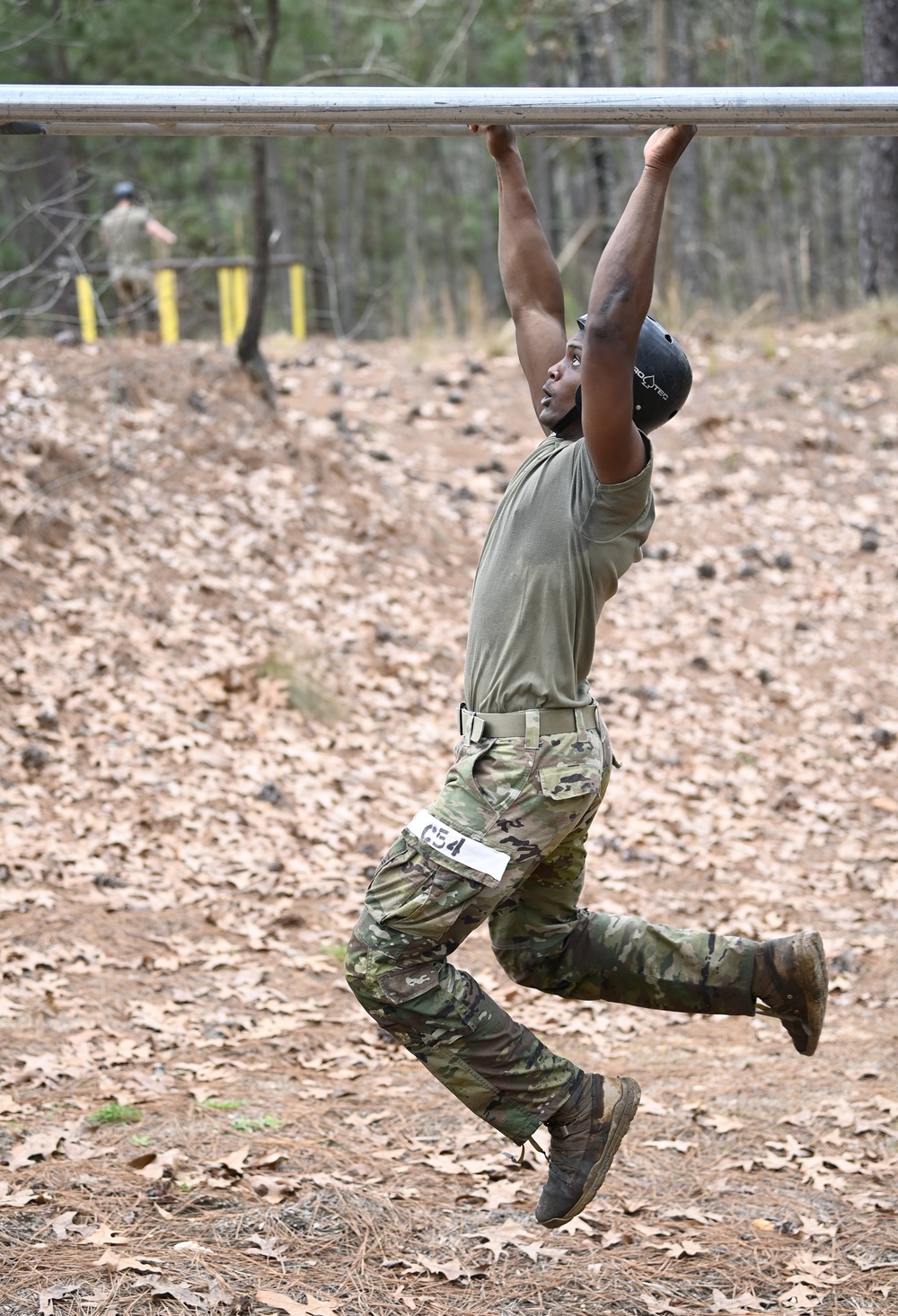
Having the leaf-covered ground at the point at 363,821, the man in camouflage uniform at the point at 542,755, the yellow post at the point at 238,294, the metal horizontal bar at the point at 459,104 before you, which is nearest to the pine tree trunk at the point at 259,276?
the leaf-covered ground at the point at 363,821

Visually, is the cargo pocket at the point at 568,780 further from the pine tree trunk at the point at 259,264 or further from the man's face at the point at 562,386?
the pine tree trunk at the point at 259,264

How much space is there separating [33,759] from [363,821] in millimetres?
1830

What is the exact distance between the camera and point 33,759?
6.89 meters

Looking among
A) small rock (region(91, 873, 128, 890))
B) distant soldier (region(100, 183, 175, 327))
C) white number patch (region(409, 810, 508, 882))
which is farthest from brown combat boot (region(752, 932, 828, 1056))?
distant soldier (region(100, 183, 175, 327))

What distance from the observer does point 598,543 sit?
3.08m

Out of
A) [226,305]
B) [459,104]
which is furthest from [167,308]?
[459,104]

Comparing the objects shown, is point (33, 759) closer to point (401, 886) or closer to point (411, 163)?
point (401, 886)

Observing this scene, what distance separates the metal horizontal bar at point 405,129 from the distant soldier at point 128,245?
1024 cm

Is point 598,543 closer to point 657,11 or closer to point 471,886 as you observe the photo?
point 471,886

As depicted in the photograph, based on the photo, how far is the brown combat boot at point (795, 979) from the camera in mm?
3398

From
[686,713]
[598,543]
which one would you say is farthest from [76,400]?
[598,543]

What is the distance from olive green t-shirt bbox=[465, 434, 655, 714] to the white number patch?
33 cm

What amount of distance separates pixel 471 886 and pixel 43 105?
2.19 m

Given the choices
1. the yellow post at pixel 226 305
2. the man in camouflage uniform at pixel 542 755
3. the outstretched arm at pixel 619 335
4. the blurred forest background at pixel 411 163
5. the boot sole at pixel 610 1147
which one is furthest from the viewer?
the yellow post at pixel 226 305
